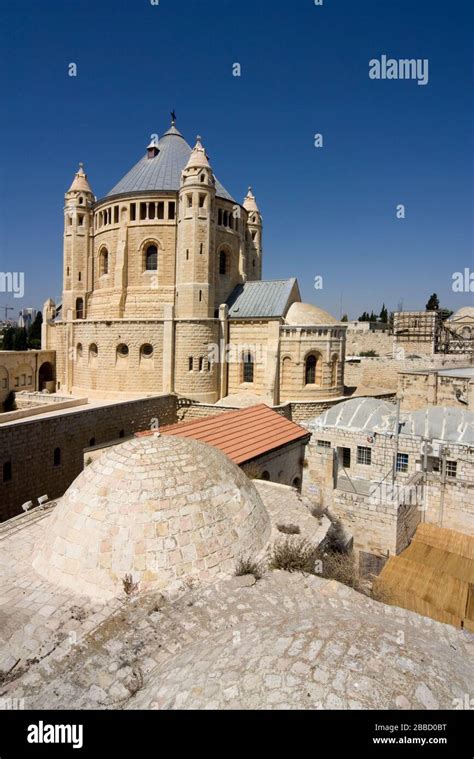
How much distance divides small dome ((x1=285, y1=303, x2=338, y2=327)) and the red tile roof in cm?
897

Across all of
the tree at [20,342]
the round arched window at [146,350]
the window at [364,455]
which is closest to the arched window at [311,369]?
the window at [364,455]

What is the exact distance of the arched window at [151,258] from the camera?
28234 mm

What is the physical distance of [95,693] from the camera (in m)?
5.02

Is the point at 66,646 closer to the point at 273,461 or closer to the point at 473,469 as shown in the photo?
the point at 273,461

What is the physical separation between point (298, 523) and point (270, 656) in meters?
5.00

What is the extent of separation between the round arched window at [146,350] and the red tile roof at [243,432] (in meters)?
9.72

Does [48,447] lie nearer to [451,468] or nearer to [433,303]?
[451,468]

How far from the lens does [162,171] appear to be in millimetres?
29219

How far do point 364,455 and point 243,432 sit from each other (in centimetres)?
605

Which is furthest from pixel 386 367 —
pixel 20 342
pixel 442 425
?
pixel 20 342

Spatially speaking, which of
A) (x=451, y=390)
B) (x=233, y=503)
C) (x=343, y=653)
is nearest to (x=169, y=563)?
(x=233, y=503)

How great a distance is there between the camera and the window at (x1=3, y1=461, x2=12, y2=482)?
14.4 m

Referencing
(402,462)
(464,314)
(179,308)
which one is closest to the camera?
(402,462)

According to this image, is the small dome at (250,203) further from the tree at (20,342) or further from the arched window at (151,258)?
A: the tree at (20,342)
